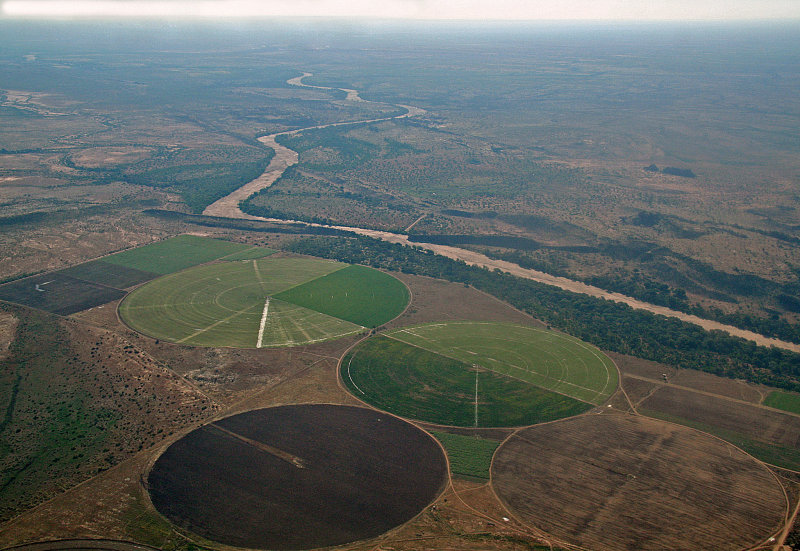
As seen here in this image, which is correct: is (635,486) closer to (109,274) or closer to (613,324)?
(613,324)

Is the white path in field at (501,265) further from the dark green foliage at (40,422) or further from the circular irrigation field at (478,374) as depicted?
the dark green foliage at (40,422)

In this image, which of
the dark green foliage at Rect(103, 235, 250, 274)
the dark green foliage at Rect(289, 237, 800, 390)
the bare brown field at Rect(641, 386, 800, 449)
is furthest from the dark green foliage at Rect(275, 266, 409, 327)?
the bare brown field at Rect(641, 386, 800, 449)

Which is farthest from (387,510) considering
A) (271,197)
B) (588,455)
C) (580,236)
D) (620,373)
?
(271,197)

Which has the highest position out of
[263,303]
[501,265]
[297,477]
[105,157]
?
[105,157]

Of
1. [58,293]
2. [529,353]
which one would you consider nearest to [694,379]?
[529,353]

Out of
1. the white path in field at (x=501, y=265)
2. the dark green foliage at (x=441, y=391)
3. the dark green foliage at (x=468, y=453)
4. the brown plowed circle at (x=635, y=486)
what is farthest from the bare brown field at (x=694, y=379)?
the dark green foliage at (x=468, y=453)

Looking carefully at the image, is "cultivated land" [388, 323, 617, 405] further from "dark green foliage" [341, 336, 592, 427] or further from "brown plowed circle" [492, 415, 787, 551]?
"brown plowed circle" [492, 415, 787, 551]

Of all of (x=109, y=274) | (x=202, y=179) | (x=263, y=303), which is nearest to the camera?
(x=263, y=303)

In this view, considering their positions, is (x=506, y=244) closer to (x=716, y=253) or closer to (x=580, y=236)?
(x=580, y=236)
